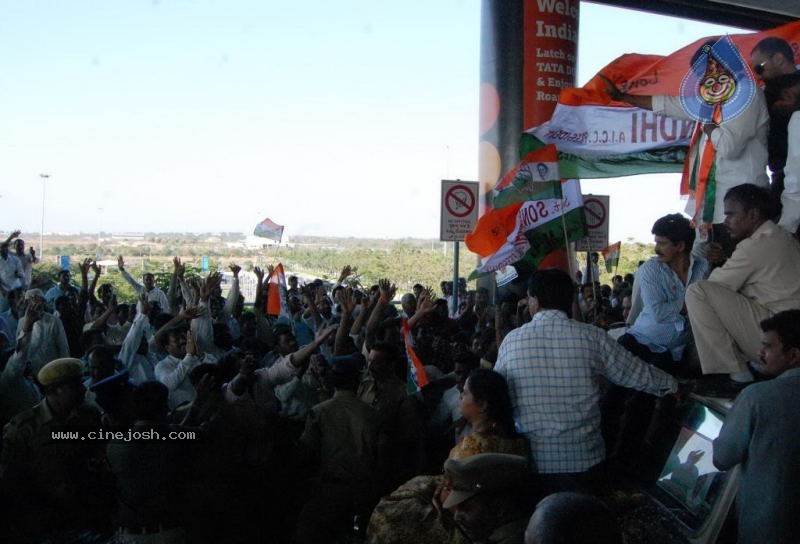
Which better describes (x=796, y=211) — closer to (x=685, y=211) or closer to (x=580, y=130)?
(x=685, y=211)

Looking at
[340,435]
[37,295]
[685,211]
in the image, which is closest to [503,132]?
[685,211]

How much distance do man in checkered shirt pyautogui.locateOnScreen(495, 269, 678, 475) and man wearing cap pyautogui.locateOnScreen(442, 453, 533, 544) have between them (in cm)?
87

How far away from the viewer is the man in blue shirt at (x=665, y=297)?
185 inches

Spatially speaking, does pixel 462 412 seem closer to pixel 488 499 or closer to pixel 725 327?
pixel 488 499

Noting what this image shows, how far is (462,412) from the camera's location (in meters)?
3.59

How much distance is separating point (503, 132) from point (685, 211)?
8305 mm

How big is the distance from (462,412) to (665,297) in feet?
6.17

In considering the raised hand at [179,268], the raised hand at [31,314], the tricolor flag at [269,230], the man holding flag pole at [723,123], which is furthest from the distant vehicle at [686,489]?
the tricolor flag at [269,230]

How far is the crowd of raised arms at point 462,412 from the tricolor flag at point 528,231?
1.29 meters

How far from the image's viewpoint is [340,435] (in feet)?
14.8

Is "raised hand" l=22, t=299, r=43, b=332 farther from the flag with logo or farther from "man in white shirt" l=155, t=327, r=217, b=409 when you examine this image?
the flag with logo

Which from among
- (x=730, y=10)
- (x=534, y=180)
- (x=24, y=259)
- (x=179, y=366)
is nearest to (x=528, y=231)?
(x=534, y=180)

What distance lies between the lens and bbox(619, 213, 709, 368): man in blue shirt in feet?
15.4

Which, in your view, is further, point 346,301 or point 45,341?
point 45,341
